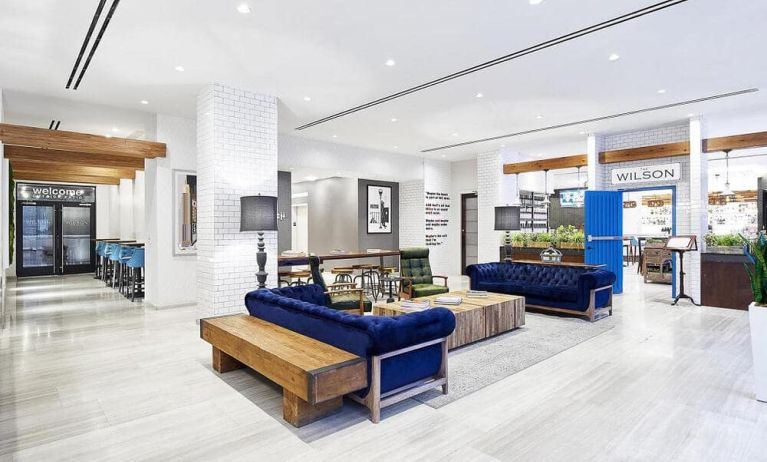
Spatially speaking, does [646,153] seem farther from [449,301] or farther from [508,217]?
[449,301]

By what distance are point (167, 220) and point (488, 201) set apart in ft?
22.9

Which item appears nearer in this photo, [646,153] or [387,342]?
[387,342]

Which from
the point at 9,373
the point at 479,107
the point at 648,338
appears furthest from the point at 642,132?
the point at 9,373

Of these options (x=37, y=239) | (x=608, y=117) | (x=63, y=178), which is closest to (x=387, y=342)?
(x=608, y=117)

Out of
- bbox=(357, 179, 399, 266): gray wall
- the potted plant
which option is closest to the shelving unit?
bbox=(357, 179, 399, 266): gray wall

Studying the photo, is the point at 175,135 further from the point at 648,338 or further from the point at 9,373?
the point at 648,338

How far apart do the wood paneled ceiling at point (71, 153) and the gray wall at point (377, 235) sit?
5064mm

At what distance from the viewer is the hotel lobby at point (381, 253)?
289 centimetres

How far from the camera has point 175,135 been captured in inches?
279

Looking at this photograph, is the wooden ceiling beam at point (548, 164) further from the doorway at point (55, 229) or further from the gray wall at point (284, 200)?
A: the doorway at point (55, 229)

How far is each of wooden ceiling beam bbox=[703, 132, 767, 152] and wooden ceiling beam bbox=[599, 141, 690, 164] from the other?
1.00 ft

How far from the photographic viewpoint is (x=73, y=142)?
635 cm

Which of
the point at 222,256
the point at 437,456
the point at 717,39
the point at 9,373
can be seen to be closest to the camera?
the point at 437,456

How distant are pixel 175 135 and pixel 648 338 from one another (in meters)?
7.40
